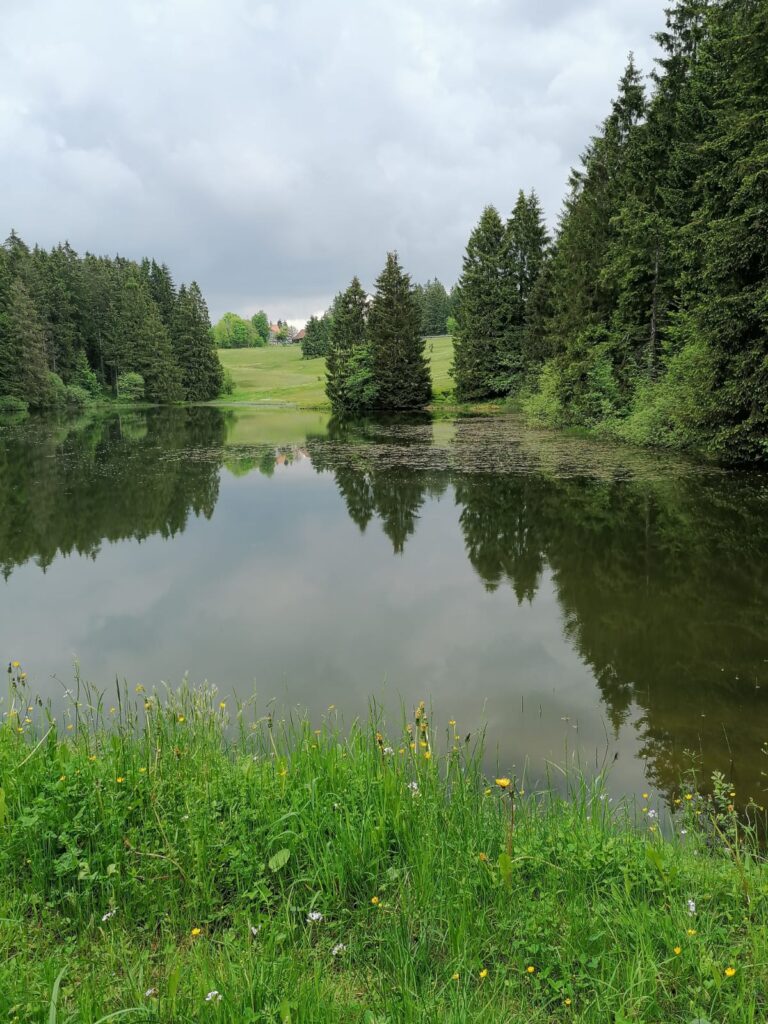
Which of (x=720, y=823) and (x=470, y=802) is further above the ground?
(x=470, y=802)

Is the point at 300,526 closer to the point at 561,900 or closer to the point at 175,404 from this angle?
the point at 561,900

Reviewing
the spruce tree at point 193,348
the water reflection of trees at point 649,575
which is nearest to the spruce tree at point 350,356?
the spruce tree at point 193,348

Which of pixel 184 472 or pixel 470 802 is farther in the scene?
pixel 184 472

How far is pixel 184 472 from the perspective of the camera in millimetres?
20906

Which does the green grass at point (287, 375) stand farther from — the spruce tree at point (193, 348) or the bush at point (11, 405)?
the bush at point (11, 405)

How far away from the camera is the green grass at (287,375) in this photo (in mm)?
65188

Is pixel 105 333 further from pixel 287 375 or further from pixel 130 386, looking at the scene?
pixel 287 375

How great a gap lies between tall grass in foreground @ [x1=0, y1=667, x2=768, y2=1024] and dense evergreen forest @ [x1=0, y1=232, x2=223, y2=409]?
195 feet

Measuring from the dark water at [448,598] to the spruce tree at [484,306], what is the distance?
27725 mm

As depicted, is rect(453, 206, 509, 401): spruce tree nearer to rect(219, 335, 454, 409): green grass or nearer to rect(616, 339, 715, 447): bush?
rect(219, 335, 454, 409): green grass

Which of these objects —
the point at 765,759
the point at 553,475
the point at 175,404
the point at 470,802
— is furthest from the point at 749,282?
the point at 175,404

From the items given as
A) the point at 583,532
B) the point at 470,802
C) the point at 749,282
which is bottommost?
the point at 583,532

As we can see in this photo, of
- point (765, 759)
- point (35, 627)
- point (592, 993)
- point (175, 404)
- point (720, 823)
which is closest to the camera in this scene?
point (592, 993)

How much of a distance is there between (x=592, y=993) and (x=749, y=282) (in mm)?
17207
